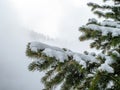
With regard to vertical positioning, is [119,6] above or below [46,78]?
above

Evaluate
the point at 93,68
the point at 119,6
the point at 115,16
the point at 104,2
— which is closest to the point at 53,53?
the point at 93,68

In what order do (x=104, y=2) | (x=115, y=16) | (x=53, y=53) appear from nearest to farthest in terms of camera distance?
(x=53, y=53), (x=115, y=16), (x=104, y=2)

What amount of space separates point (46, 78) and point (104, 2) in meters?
3.92

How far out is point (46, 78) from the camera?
226 inches

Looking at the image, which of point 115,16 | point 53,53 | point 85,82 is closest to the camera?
point 53,53

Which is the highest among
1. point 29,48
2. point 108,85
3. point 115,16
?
point 115,16

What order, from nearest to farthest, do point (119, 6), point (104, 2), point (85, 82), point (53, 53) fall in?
1. point (53, 53)
2. point (85, 82)
3. point (119, 6)
4. point (104, 2)

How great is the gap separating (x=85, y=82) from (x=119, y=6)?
2.90 m

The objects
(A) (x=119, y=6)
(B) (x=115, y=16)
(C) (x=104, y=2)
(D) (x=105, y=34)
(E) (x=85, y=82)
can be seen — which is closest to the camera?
(D) (x=105, y=34)

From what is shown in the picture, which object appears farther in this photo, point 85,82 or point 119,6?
point 119,6

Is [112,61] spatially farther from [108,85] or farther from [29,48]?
[29,48]

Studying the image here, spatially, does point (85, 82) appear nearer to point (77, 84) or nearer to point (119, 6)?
point (77, 84)

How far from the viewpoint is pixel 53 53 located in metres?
5.05

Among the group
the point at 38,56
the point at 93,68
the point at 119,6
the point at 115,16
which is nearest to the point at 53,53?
the point at 38,56
